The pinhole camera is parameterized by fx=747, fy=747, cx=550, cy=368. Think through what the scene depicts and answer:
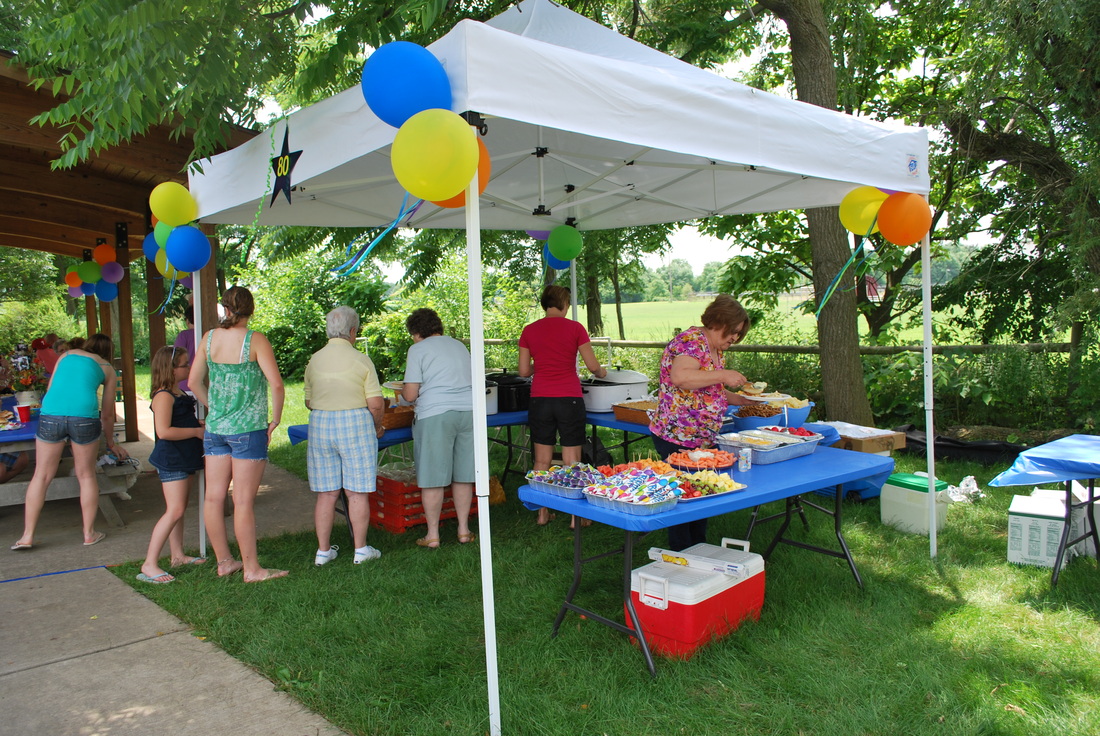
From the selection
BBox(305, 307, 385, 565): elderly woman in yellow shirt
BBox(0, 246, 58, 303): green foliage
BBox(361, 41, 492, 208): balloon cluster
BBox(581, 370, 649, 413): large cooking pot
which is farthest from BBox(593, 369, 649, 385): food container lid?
BBox(0, 246, 58, 303): green foliage

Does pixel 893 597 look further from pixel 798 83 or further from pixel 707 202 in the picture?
pixel 798 83

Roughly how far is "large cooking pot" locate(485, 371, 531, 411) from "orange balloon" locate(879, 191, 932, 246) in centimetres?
263

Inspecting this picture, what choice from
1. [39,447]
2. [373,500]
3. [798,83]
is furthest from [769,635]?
[798,83]

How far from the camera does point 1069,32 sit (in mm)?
5727

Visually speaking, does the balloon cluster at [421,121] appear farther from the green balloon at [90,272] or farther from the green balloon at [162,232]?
the green balloon at [90,272]

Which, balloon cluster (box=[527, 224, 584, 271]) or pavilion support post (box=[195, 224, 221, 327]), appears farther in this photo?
balloon cluster (box=[527, 224, 584, 271])

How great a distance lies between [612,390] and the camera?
18.0ft

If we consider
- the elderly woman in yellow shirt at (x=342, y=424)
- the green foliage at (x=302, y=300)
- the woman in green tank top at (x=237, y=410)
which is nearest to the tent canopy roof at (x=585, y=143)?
the woman in green tank top at (x=237, y=410)

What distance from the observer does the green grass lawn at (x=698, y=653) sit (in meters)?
2.74

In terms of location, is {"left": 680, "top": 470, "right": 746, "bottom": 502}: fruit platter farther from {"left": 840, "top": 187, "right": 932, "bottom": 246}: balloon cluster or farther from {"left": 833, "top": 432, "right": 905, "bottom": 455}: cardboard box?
{"left": 833, "top": 432, "right": 905, "bottom": 455}: cardboard box

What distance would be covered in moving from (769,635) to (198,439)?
133 inches

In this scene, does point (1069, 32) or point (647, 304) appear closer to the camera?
point (1069, 32)

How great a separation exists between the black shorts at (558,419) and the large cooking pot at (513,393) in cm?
35

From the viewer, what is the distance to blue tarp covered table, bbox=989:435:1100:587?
11.1ft
